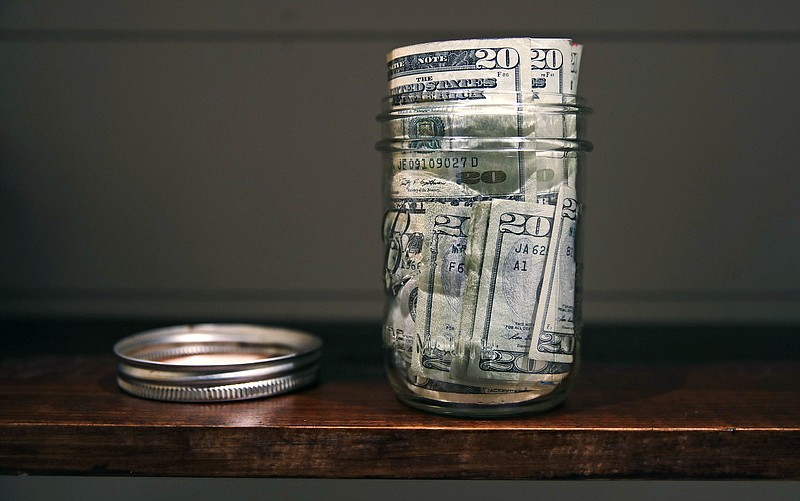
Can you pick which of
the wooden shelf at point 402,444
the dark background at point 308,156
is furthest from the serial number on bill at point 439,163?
the dark background at point 308,156

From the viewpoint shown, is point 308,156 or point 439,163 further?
point 308,156

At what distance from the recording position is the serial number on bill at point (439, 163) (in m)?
0.48

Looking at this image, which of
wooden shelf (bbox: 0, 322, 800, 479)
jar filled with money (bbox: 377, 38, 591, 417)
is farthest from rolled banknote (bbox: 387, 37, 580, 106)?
wooden shelf (bbox: 0, 322, 800, 479)

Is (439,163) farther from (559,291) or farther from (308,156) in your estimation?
(308,156)

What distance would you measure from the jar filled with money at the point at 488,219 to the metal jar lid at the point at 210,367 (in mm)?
102

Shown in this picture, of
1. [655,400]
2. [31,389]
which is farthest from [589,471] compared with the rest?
[31,389]

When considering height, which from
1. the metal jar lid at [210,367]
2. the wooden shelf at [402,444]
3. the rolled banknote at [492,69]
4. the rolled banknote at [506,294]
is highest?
the rolled banknote at [492,69]

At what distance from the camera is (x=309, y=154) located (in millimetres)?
836

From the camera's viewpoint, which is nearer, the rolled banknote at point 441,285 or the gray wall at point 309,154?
the rolled banknote at point 441,285

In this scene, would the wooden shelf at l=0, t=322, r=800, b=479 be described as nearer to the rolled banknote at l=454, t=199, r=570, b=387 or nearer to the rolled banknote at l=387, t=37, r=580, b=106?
the rolled banknote at l=454, t=199, r=570, b=387

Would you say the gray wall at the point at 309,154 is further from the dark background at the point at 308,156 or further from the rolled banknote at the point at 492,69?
the rolled banknote at the point at 492,69

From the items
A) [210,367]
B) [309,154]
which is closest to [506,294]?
[210,367]

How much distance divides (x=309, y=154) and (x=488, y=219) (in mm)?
397

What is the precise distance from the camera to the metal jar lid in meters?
0.53
